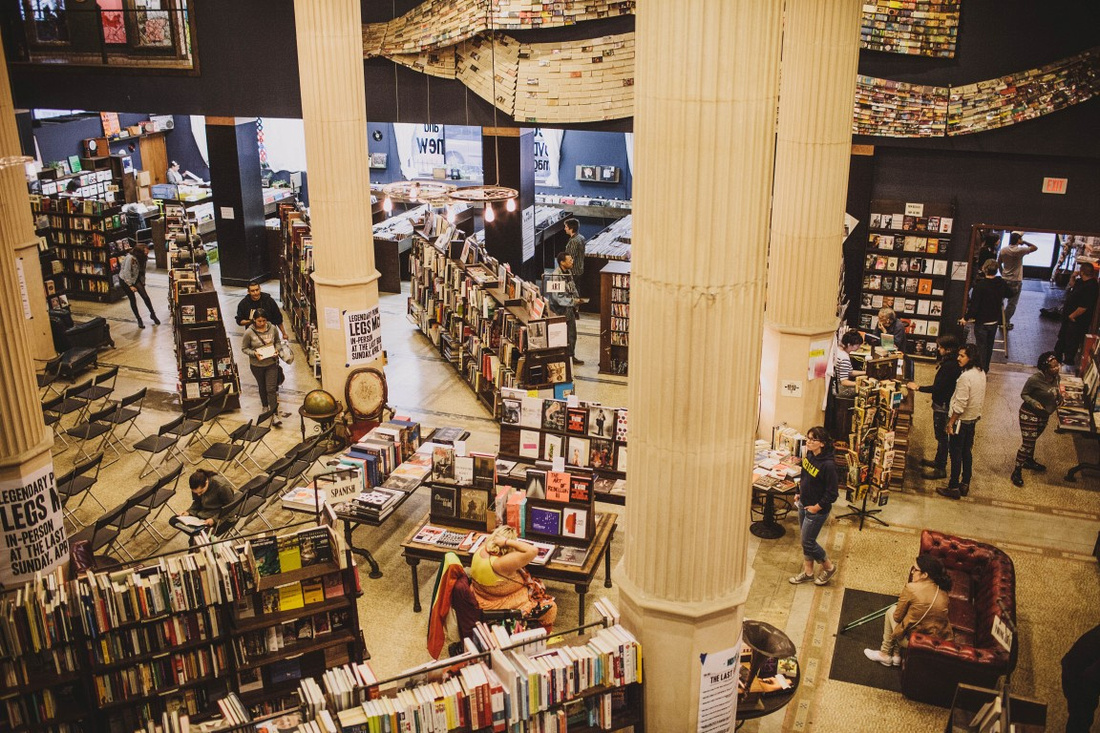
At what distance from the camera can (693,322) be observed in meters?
6.55

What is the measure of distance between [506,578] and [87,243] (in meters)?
14.5

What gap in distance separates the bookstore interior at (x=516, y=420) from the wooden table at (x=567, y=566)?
0.14ft

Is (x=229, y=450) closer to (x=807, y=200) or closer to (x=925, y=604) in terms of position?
(x=807, y=200)

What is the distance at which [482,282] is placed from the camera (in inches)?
578

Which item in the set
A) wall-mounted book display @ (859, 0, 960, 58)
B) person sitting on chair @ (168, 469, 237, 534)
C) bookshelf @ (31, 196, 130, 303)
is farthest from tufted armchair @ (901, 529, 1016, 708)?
bookshelf @ (31, 196, 130, 303)

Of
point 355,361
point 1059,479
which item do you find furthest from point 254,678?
point 1059,479

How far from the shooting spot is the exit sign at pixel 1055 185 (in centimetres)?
1493

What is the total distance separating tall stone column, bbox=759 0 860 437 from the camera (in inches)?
436

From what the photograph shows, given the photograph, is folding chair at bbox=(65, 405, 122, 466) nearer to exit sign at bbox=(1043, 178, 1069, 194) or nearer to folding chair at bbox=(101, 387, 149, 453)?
folding chair at bbox=(101, 387, 149, 453)

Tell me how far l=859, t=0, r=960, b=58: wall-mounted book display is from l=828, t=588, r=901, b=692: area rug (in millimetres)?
8724

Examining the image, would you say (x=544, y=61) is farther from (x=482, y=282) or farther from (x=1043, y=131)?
(x=1043, y=131)

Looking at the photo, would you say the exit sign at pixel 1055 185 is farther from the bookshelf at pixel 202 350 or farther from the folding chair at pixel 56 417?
the folding chair at pixel 56 417

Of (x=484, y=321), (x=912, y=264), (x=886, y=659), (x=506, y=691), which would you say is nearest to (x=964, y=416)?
(x=886, y=659)

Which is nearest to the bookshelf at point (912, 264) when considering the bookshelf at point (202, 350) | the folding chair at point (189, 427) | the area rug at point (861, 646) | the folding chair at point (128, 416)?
the area rug at point (861, 646)
